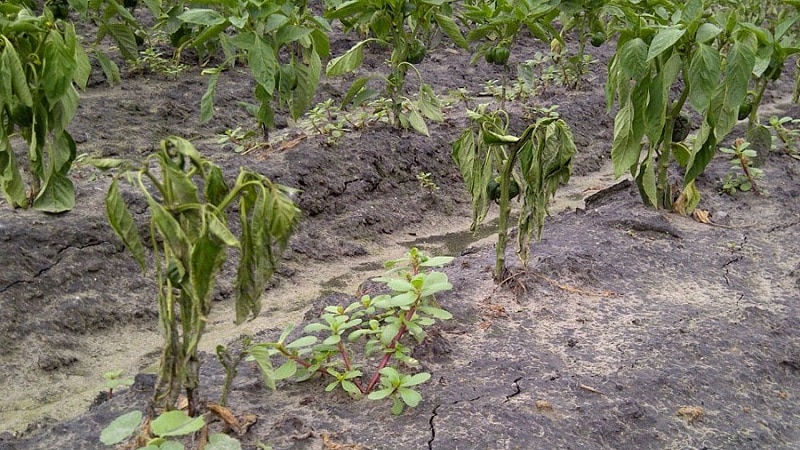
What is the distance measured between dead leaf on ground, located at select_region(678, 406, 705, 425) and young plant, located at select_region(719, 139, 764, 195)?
1.95 m

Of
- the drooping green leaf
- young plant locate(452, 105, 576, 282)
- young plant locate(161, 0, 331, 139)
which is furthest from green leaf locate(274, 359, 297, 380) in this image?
young plant locate(161, 0, 331, 139)

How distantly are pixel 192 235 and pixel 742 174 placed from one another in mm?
3113

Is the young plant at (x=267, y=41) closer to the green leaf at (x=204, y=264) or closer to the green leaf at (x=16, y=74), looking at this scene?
the green leaf at (x=16, y=74)

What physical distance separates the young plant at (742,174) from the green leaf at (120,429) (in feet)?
10.0

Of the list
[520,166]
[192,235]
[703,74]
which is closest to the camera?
[192,235]

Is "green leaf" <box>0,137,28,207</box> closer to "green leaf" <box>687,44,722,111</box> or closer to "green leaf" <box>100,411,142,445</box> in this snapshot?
"green leaf" <box>100,411,142,445</box>

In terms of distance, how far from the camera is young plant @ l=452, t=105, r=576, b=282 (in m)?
2.32

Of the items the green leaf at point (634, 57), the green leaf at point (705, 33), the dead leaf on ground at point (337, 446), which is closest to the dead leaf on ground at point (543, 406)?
the dead leaf on ground at point (337, 446)

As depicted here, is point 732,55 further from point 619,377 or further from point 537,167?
point 619,377

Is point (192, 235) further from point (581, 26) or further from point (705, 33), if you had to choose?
point (581, 26)

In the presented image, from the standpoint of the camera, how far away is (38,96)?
117 inches

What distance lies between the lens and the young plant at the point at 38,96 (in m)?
2.79

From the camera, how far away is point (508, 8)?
434cm

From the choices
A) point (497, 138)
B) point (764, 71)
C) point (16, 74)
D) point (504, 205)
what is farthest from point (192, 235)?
point (764, 71)
